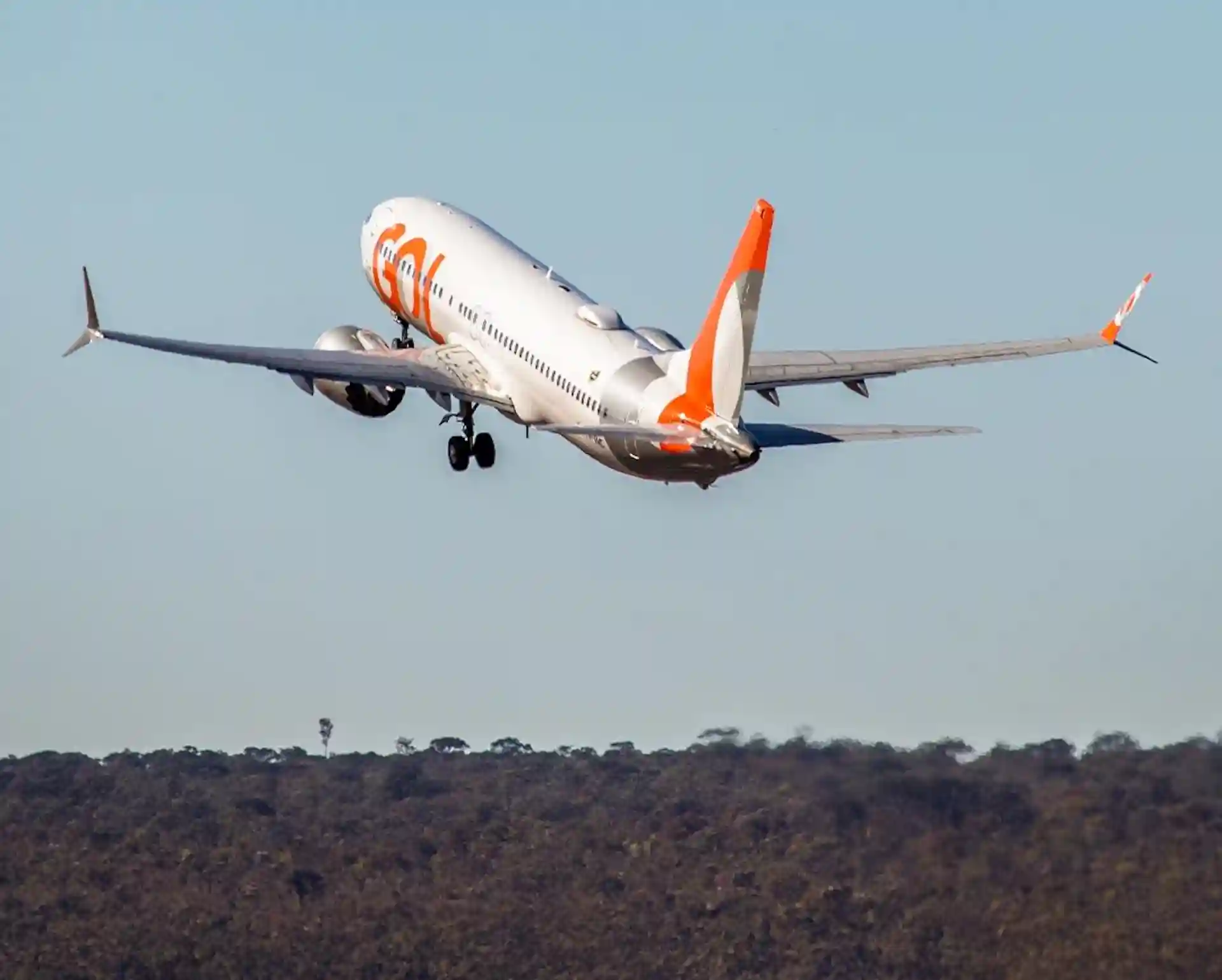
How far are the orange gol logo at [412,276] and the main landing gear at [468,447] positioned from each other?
2867 millimetres

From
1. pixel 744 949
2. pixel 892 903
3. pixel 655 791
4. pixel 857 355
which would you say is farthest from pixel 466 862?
pixel 857 355

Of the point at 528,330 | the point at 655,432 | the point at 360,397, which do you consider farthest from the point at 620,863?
the point at 655,432

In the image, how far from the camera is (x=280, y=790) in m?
121

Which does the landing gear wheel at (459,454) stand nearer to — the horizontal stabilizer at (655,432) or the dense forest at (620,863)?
the horizontal stabilizer at (655,432)

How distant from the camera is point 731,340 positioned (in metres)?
72.3

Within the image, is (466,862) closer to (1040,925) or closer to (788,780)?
(788,780)

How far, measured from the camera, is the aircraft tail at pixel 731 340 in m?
72.0

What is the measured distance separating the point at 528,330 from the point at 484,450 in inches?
218

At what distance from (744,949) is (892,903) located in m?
9.83

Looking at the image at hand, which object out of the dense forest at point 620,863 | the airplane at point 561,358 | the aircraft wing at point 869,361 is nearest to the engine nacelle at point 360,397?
the airplane at point 561,358

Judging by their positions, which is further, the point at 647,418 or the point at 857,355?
the point at 857,355

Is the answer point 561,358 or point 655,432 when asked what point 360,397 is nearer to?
point 561,358

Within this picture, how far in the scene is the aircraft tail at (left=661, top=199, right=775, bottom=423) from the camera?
7200 cm

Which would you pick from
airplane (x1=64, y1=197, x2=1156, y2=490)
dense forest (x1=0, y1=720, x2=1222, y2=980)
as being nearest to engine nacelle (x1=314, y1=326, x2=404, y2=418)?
airplane (x1=64, y1=197, x2=1156, y2=490)
